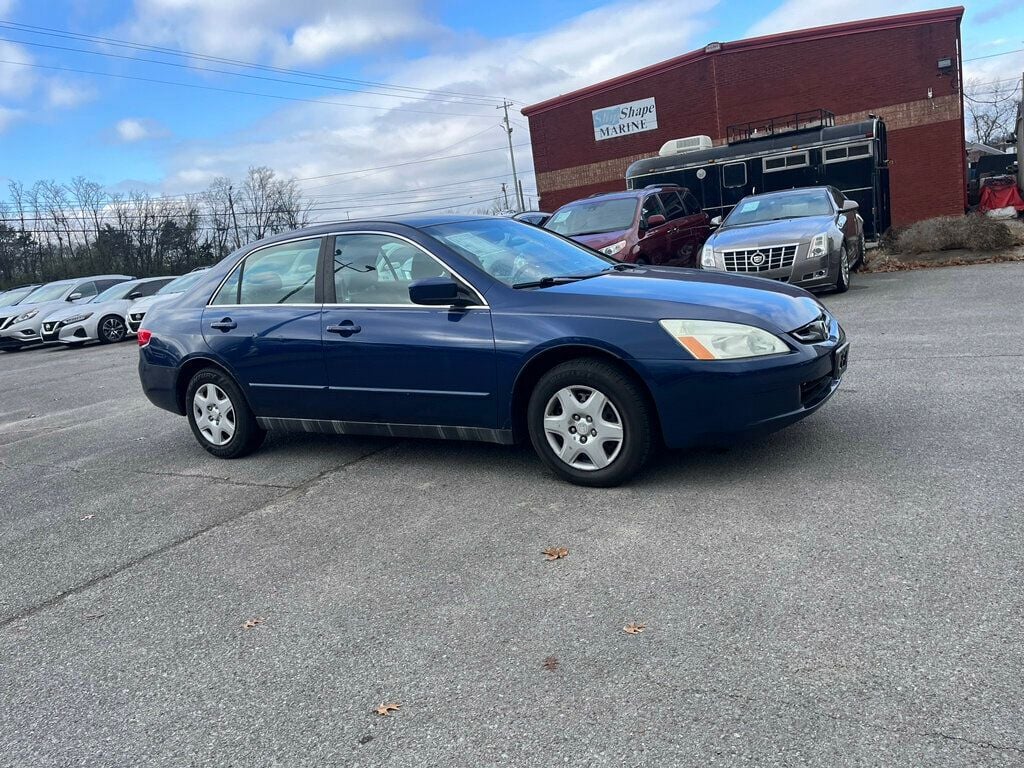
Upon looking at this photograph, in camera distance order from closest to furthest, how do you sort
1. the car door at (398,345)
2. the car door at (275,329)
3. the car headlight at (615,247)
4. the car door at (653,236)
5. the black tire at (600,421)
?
the black tire at (600,421) < the car door at (398,345) < the car door at (275,329) < the car headlight at (615,247) < the car door at (653,236)

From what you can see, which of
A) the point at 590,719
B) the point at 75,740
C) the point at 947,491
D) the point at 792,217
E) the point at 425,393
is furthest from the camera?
the point at 792,217

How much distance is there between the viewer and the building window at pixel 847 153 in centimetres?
1577

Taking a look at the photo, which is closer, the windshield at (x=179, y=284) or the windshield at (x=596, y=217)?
the windshield at (x=596, y=217)

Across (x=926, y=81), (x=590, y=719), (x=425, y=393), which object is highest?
(x=926, y=81)

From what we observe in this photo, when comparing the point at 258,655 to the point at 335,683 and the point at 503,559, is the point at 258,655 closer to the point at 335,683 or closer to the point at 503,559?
the point at 335,683

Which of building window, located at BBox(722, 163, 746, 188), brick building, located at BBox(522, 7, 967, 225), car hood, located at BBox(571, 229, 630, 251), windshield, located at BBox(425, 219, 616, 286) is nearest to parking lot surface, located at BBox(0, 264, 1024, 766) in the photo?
windshield, located at BBox(425, 219, 616, 286)

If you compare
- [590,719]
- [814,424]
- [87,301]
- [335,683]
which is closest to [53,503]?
[335,683]

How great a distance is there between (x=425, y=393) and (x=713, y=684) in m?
2.74

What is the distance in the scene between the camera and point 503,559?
12.6ft

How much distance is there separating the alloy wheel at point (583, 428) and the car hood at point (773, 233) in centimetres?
699

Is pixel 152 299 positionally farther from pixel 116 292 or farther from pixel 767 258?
pixel 767 258

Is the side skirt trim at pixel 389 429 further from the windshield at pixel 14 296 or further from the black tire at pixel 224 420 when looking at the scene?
the windshield at pixel 14 296

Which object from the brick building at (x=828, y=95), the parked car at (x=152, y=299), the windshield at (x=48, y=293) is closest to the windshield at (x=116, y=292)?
the parked car at (x=152, y=299)

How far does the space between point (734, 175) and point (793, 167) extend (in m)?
1.27
